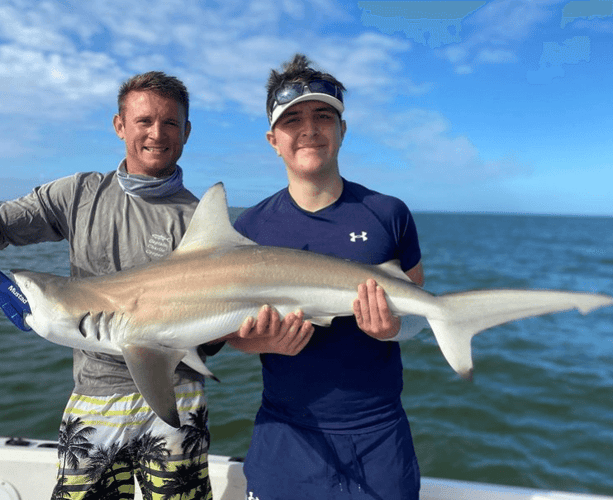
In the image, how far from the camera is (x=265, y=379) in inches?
91.4

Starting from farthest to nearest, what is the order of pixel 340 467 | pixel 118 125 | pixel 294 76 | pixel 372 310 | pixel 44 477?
pixel 44 477 → pixel 118 125 → pixel 294 76 → pixel 340 467 → pixel 372 310

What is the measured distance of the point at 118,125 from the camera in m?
2.76

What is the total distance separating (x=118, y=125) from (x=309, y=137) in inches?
52.9

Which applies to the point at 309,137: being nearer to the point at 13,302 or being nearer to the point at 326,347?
the point at 326,347

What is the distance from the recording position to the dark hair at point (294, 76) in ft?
7.59

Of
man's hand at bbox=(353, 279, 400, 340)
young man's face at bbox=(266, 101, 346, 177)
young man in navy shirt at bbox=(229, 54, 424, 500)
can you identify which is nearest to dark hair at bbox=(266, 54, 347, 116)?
young man in navy shirt at bbox=(229, 54, 424, 500)

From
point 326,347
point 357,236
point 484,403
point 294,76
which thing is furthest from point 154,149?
point 484,403

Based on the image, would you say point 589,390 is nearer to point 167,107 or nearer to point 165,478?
point 165,478

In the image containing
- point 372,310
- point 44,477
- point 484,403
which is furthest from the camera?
point 484,403

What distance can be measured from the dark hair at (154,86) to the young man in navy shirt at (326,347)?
667 millimetres

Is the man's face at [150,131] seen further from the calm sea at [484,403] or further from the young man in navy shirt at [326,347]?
the calm sea at [484,403]

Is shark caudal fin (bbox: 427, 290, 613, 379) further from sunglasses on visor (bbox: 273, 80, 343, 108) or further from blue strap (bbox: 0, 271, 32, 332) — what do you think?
blue strap (bbox: 0, 271, 32, 332)

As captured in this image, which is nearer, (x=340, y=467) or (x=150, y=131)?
(x=340, y=467)

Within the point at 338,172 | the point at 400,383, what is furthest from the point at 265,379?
the point at 338,172
